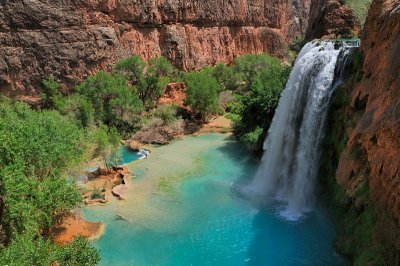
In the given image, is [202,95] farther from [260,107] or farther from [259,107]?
[260,107]

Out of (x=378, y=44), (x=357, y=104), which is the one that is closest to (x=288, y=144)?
(x=357, y=104)

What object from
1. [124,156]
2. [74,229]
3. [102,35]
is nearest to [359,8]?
[124,156]

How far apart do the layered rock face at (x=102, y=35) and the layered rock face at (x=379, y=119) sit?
2508cm

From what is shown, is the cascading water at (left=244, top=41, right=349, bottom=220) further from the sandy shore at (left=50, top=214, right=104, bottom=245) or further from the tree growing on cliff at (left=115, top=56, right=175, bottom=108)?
the tree growing on cliff at (left=115, top=56, right=175, bottom=108)

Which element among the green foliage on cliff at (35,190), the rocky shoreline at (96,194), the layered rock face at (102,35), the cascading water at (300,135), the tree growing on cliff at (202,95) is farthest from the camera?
the layered rock face at (102,35)

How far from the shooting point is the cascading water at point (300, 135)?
17.7 meters

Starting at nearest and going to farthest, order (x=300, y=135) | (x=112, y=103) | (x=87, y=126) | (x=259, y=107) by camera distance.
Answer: (x=300, y=135)
(x=259, y=107)
(x=87, y=126)
(x=112, y=103)

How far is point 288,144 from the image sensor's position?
65.1 ft

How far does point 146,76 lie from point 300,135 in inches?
723

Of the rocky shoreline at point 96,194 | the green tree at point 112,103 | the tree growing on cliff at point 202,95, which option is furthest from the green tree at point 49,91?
the tree growing on cliff at point 202,95

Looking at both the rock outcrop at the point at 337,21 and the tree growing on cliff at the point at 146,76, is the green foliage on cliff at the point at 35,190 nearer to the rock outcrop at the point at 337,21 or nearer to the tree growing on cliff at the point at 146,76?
the tree growing on cliff at the point at 146,76

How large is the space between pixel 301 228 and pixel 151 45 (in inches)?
1106

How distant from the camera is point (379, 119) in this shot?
11.8 m

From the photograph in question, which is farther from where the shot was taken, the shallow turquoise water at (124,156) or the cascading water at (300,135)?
the shallow turquoise water at (124,156)
